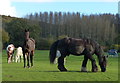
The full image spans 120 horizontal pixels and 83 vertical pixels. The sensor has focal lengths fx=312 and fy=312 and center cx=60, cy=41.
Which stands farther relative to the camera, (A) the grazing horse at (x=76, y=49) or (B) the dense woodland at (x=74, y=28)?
(B) the dense woodland at (x=74, y=28)

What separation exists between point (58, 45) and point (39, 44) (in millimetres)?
Result: 76807

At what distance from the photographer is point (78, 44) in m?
17.0

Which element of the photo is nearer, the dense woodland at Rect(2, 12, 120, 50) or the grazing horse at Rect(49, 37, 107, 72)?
the grazing horse at Rect(49, 37, 107, 72)

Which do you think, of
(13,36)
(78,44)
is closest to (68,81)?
(78,44)

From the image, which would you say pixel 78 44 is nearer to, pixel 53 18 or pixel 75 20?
pixel 75 20

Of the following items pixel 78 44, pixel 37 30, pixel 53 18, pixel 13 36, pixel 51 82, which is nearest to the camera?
pixel 51 82

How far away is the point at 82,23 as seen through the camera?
13075cm

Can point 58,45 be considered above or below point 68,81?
above

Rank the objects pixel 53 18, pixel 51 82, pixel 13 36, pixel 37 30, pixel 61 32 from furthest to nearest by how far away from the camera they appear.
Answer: pixel 53 18, pixel 61 32, pixel 37 30, pixel 13 36, pixel 51 82

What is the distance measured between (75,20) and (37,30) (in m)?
35.9

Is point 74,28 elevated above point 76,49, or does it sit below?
above

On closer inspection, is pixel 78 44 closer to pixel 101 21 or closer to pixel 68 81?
pixel 68 81

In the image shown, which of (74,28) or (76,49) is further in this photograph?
(74,28)

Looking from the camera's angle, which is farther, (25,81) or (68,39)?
(68,39)
